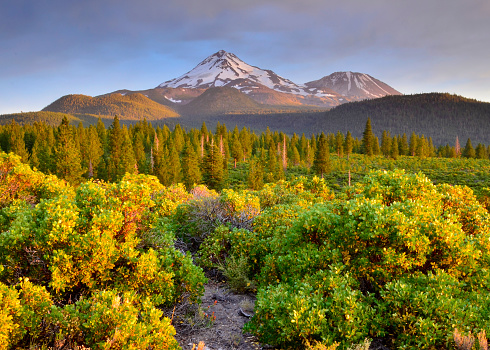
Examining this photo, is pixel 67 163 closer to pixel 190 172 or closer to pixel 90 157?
pixel 190 172

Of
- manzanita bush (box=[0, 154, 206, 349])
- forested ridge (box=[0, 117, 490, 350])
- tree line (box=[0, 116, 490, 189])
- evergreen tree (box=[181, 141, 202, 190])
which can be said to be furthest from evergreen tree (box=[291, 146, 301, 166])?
manzanita bush (box=[0, 154, 206, 349])

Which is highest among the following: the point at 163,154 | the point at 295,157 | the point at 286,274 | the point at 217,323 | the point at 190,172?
the point at 163,154

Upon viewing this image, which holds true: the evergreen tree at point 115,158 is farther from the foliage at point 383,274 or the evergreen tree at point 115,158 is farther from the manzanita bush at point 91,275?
the foliage at point 383,274

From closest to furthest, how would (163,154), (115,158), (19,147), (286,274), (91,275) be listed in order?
(91,275) → (286,274) → (115,158) → (19,147) → (163,154)

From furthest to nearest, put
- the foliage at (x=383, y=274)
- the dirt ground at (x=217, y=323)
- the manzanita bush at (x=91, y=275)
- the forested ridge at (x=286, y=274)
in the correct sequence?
the dirt ground at (x=217, y=323)
the foliage at (x=383, y=274)
the forested ridge at (x=286, y=274)
the manzanita bush at (x=91, y=275)

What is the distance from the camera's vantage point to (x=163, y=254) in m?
8.84

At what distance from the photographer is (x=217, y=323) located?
27.5ft

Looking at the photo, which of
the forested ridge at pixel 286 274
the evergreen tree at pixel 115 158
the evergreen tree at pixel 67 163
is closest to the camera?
the forested ridge at pixel 286 274

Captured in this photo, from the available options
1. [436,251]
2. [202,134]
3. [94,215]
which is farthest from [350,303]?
[202,134]

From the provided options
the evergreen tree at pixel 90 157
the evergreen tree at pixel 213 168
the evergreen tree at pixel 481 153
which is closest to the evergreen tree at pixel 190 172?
the evergreen tree at pixel 213 168

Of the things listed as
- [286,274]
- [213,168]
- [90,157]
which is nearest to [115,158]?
[90,157]

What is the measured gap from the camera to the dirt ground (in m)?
7.44

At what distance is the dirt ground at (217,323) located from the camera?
293 inches

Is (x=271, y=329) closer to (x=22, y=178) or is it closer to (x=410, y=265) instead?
(x=410, y=265)
